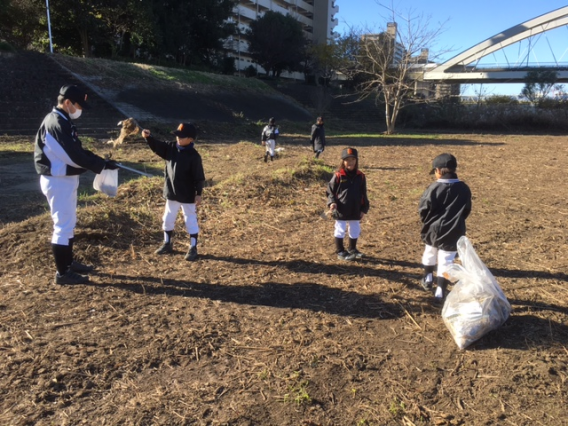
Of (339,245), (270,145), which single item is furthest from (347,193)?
(270,145)

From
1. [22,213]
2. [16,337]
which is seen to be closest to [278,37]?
[22,213]

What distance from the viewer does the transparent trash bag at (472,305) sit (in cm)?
319

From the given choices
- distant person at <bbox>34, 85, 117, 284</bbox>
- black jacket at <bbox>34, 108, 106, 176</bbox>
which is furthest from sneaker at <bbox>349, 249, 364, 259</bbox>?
black jacket at <bbox>34, 108, 106, 176</bbox>

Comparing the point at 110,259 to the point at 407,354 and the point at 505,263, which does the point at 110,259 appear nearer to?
the point at 407,354

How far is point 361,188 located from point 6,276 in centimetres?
400

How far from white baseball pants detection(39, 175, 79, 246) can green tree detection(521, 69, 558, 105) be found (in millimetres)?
43152

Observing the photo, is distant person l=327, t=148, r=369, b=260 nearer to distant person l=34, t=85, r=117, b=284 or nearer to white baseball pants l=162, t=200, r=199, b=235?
white baseball pants l=162, t=200, r=199, b=235

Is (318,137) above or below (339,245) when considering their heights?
above

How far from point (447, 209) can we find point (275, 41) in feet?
168

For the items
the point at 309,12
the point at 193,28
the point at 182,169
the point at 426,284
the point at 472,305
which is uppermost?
the point at 309,12

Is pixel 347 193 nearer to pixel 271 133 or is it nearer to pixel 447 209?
pixel 447 209

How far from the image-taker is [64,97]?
3957 mm

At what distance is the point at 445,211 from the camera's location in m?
3.96

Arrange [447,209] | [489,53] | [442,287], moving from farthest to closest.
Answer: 1. [489,53]
2. [442,287]
3. [447,209]
